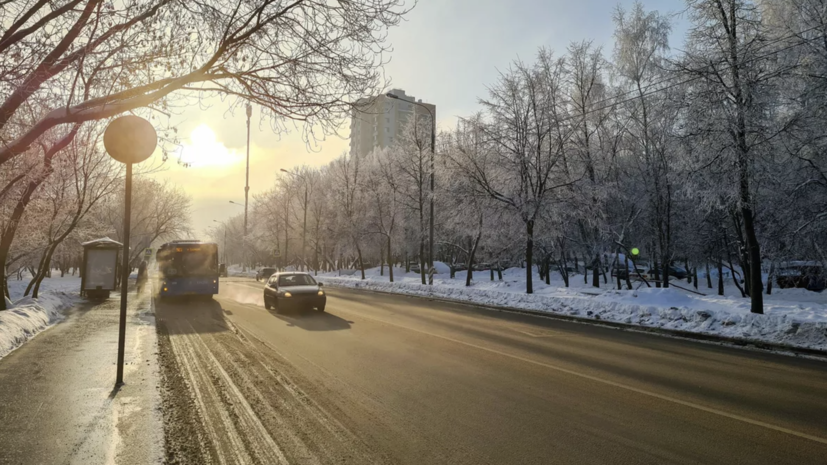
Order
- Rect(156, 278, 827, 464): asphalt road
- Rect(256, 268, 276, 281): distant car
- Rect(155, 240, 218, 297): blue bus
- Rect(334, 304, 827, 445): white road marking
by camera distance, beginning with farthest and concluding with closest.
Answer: Rect(256, 268, 276, 281): distant car < Rect(155, 240, 218, 297): blue bus < Rect(334, 304, 827, 445): white road marking < Rect(156, 278, 827, 464): asphalt road

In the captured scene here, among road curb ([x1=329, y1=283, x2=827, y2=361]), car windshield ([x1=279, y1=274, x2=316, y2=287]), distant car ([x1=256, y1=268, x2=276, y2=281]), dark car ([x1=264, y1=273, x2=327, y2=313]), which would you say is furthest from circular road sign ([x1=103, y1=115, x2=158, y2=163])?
distant car ([x1=256, y1=268, x2=276, y2=281])

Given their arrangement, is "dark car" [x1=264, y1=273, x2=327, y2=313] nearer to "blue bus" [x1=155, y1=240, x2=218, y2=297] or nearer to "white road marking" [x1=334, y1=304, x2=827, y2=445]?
"blue bus" [x1=155, y1=240, x2=218, y2=297]

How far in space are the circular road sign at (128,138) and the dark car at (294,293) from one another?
971 cm

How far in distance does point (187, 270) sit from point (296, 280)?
8038mm

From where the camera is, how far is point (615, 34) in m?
28.3

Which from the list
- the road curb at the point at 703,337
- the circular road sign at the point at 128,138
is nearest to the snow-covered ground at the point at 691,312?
the road curb at the point at 703,337

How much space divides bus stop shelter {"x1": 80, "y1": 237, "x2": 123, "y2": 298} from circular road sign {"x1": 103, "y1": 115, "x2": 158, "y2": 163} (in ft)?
68.3

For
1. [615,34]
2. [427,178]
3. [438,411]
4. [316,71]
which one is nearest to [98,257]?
[427,178]

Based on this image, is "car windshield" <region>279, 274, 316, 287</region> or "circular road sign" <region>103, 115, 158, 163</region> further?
"car windshield" <region>279, 274, 316, 287</region>

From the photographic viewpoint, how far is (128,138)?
641 centimetres

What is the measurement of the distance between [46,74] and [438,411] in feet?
22.4

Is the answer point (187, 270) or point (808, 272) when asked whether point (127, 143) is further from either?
point (808, 272)

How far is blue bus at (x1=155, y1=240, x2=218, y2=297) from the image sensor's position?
2192cm

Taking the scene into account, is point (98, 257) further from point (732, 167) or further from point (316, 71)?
point (732, 167)
